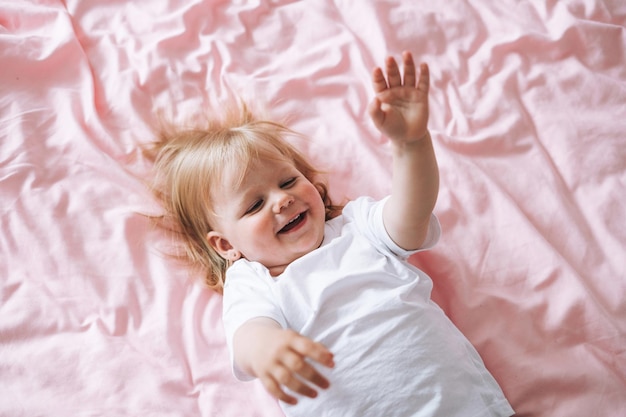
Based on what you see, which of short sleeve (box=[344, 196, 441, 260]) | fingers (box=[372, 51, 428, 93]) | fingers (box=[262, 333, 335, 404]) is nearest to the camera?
fingers (box=[262, 333, 335, 404])

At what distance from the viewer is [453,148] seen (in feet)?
4.17

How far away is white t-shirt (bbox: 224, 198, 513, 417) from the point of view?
0.93m

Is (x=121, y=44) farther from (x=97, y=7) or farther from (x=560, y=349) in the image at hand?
(x=560, y=349)

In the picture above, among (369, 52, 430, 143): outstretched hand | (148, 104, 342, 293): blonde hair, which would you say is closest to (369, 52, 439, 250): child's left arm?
(369, 52, 430, 143): outstretched hand

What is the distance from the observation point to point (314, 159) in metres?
1.28

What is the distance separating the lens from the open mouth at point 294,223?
3.47 feet

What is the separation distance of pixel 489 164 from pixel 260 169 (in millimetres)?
480

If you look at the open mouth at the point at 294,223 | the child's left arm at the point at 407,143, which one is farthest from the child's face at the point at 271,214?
the child's left arm at the point at 407,143

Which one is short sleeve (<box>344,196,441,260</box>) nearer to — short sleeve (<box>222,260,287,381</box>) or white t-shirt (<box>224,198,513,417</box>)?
white t-shirt (<box>224,198,513,417</box>)

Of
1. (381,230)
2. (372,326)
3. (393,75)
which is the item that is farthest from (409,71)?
(372,326)

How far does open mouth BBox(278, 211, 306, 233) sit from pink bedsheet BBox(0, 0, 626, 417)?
211mm

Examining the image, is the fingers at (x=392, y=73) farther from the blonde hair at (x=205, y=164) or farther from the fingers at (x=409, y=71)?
the blonde hair at (x=205, y=164)

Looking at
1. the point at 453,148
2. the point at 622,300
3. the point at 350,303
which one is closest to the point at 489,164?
the point at 453,148

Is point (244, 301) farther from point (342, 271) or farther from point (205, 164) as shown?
point (205, 164)
